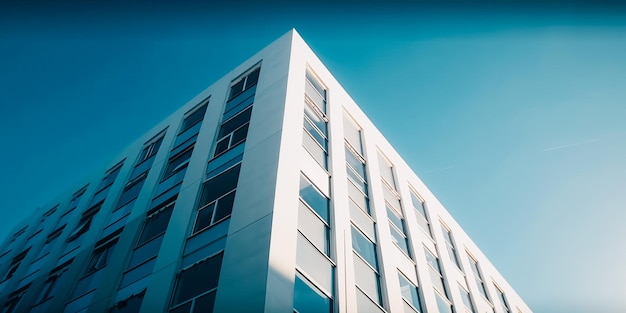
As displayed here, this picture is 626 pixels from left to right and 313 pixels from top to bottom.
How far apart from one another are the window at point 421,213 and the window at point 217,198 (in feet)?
37.5

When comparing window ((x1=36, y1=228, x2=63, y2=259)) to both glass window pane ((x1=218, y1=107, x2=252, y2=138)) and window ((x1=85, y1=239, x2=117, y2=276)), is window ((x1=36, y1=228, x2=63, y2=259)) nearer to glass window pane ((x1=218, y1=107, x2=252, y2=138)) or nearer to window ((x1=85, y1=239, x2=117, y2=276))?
window ((x1=85, y1=239, x2=117, y2=276))

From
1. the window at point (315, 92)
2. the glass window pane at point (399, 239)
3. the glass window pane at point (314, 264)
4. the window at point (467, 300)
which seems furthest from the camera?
the window at point (467, 300)

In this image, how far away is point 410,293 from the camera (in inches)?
546

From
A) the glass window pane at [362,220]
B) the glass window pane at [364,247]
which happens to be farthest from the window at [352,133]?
Result: the glass window pane at [364,247]

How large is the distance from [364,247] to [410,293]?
9.78 ft

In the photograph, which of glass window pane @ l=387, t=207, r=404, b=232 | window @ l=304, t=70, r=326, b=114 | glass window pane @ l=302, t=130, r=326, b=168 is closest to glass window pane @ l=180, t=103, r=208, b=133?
window @ l=304, t=70, r=326, b=114

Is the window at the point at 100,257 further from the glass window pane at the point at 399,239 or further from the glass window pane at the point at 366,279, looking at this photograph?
the glass window pane at the point at 399,239

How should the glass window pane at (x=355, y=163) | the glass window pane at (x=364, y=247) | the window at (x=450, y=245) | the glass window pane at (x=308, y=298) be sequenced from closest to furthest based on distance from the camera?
the glass window pane at (x=308, y=298) → the glass window pane at (x=364, y=247) → the glass window pane at (x=355, y=163) → the window at (x=450, y=245)

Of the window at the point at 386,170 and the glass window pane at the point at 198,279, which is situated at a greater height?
the window at the point at 386,170

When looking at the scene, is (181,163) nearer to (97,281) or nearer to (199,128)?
(199,128)

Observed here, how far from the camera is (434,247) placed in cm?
1894

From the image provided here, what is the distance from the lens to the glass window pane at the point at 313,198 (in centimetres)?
1112

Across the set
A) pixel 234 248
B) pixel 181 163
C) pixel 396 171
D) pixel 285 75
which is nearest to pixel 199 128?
pixel 181 163

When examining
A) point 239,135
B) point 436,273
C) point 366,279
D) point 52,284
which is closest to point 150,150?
point 52,284
